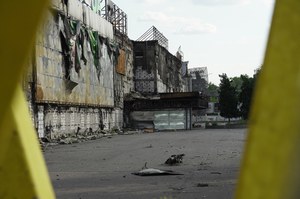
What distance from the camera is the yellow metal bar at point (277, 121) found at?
1.12 m

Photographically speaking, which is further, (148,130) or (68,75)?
(148,130)

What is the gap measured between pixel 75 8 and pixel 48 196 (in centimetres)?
2510

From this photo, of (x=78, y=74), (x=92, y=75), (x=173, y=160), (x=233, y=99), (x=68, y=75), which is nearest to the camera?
(x=173, y=160)

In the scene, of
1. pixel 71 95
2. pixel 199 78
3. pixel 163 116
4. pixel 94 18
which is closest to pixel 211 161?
pixel 71 95

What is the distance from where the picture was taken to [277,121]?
117 centimetres

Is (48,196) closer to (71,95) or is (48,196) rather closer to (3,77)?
(3,77)

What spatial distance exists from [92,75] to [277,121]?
92.7ft

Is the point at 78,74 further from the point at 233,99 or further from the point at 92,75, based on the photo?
the point at 233,99

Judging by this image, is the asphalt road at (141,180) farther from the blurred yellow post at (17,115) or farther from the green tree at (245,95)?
the green tree at (245,95)

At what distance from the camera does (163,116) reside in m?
38.3

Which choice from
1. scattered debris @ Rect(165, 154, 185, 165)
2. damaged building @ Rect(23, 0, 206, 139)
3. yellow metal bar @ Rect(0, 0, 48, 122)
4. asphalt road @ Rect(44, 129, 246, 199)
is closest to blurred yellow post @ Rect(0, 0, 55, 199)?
yellow metal bar @ Rect(0, 0, 48, 122)

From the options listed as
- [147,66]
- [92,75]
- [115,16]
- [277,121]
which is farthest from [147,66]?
[277,121]

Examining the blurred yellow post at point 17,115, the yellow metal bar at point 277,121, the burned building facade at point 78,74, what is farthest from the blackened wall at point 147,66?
the yellow metal bar at point 277,121

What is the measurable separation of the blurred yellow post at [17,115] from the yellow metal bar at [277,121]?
0.58 metres
